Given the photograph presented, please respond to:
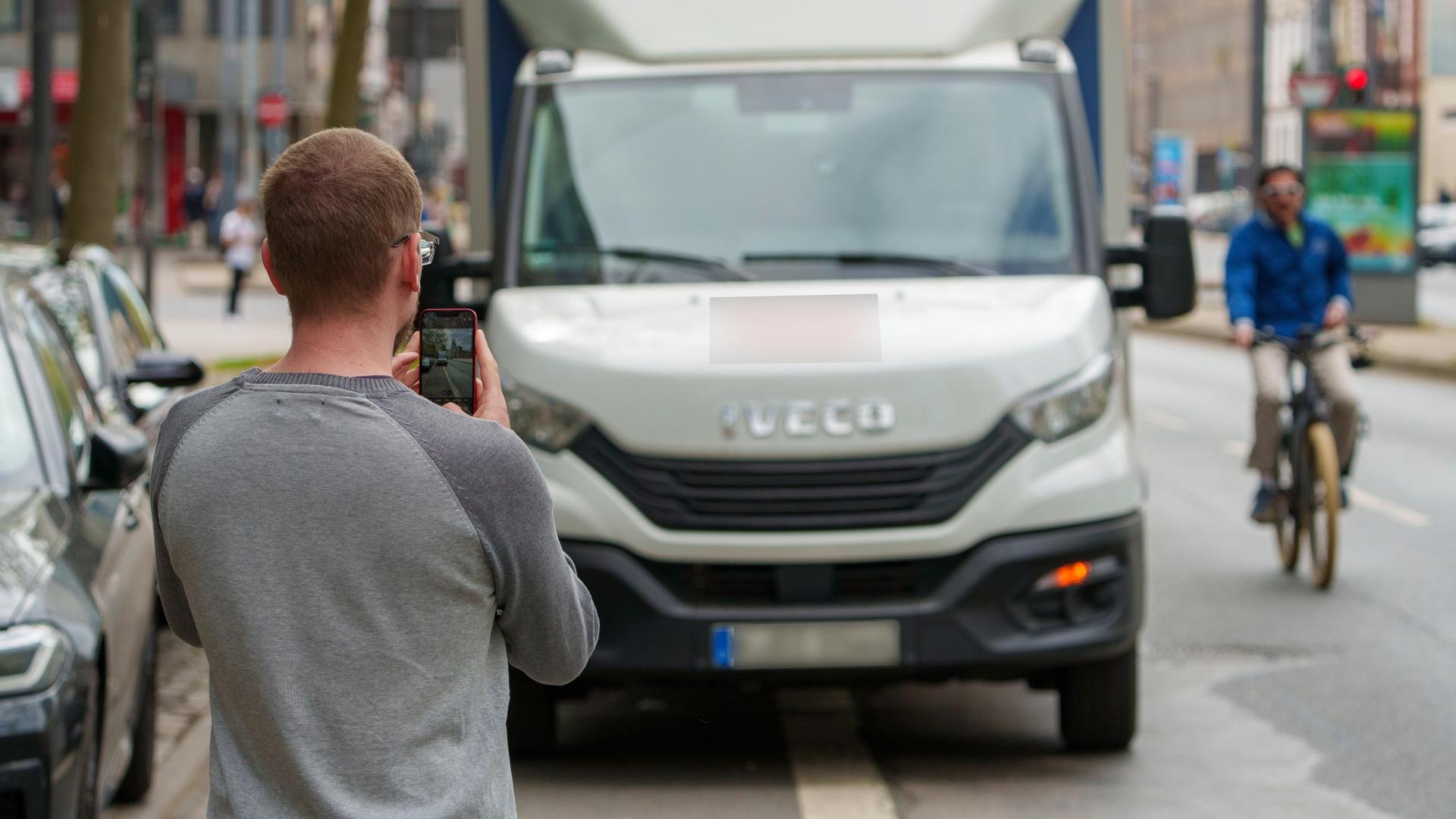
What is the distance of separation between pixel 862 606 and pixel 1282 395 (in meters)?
4.65

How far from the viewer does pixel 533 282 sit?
6.59 m

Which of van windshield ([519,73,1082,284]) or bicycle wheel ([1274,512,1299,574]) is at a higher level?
van windshield ([519,73,1082,284])

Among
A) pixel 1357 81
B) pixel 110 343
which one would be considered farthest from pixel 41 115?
pixel 1357 81

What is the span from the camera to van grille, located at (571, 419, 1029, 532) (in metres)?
5.83

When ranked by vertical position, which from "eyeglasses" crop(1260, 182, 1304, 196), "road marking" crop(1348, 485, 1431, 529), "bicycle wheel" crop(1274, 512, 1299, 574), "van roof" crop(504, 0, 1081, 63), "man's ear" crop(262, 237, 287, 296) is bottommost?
"road marking" crop(1348, 485, 1431, 529)

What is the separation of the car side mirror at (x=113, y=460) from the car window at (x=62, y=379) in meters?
0.14

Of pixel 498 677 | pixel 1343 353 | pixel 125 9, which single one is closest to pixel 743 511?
pixel 498 677

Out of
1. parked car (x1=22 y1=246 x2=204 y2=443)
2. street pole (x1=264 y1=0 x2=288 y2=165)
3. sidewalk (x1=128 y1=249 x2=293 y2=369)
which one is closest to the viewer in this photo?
parked car (x1=22 y1=246 x2=204 y2=443)

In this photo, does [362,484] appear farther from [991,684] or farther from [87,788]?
[991,684]

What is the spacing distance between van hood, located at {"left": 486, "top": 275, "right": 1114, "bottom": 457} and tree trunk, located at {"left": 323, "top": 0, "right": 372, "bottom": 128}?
947cm

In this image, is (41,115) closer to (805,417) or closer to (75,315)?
(75,315)

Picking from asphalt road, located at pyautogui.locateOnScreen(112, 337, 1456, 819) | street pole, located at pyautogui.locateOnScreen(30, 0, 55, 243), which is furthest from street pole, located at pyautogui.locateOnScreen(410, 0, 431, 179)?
asphalt road, located at pyautogui.locateOnScreen(112, 337, 1456, 819)

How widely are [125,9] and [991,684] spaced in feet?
27.8

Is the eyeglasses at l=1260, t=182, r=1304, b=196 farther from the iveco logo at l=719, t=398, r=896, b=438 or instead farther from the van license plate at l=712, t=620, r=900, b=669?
Result: the van license plate at l=712, t=620, r=900, b=669
